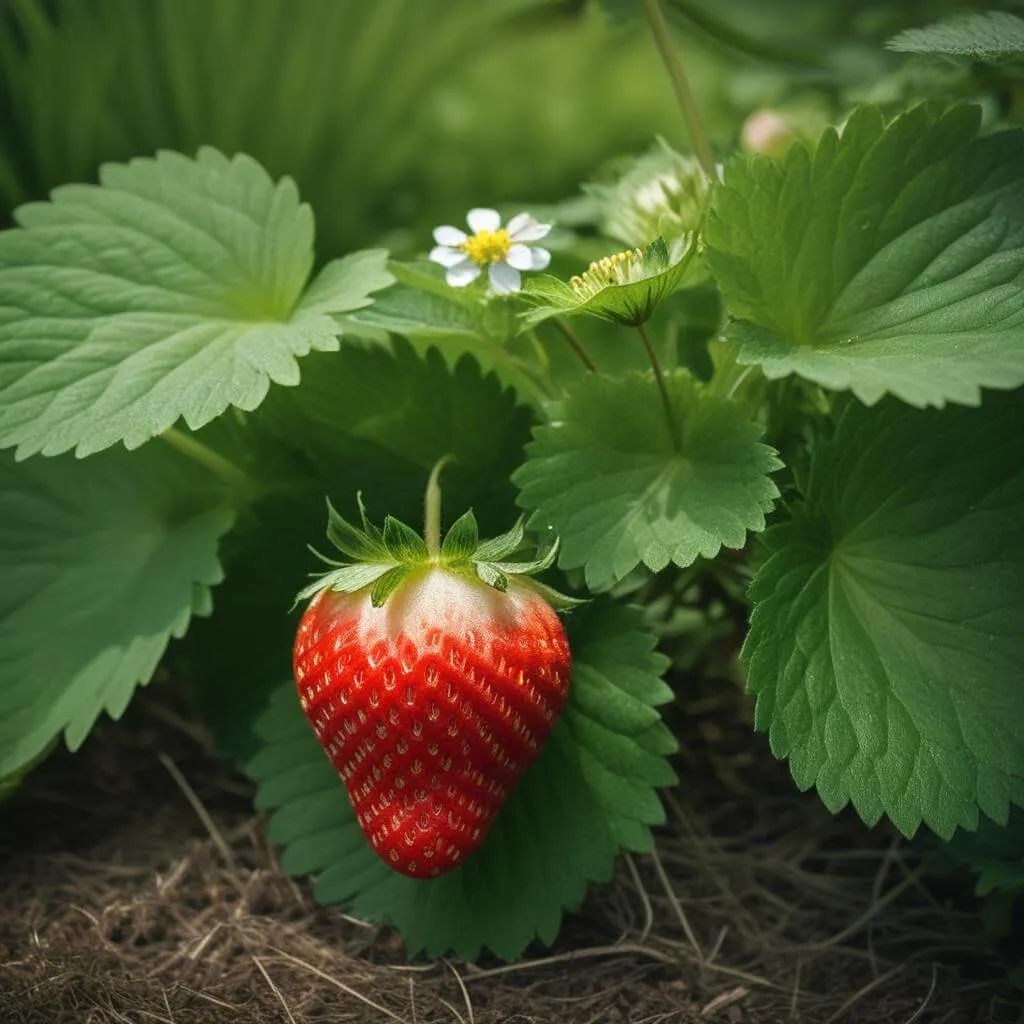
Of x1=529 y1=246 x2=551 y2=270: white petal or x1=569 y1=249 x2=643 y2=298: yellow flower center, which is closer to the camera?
x1=569 y1=249 x2=643 y2=298: yellow flower center

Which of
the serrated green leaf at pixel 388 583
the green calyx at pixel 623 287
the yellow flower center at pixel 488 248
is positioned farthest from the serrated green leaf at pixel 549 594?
the yellow flower center at pixel 488 248

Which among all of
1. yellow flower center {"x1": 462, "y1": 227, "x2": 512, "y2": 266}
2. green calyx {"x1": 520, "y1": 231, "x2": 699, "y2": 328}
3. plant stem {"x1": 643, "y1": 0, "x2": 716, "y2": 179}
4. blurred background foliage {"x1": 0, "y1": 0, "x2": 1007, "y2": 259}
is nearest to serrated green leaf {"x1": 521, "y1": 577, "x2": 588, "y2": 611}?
green calyx {"x1": 520, "y1": 231, "x2": 699, "y2": 328}

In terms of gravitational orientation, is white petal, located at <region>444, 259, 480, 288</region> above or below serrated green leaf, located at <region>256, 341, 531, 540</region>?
above

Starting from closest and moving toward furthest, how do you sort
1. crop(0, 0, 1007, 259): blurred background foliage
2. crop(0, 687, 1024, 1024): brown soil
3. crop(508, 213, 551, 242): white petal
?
crop(0, 687, 1024, 1024): brown soil → crop(508, 213, 551, 242): white petal → crop(0, 0, 1007, 259): blurred background foliage

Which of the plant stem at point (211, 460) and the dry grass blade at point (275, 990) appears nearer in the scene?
the dry grass blade at point (275, 990)

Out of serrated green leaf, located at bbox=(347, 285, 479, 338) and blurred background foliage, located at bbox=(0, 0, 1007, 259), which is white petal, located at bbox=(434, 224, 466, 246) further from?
blurred background foliage, located at bbox=(0, 0, 1007, 259)

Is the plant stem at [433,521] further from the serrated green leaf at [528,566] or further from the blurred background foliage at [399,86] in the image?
the blurred background foliage at [399,86]

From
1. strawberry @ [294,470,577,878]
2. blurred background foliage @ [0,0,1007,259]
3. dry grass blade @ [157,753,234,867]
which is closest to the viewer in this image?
strawberry @ [294,470,577,878]

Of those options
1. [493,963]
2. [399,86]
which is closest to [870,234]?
[493,963]
